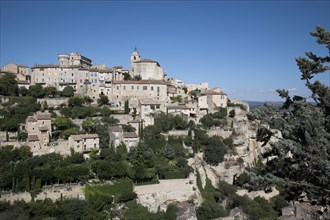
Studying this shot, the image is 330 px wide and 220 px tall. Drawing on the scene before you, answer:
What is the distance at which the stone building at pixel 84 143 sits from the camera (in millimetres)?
38656

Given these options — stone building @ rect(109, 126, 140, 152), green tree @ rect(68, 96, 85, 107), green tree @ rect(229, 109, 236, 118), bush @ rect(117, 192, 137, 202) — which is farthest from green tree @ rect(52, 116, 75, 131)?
green tree @ rect(229, 109, 236, 118)

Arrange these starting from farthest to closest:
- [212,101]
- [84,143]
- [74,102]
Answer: [212,101] → [74,102] → [84,143]

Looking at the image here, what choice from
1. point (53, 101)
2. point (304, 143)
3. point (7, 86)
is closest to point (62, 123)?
point (53, 101)

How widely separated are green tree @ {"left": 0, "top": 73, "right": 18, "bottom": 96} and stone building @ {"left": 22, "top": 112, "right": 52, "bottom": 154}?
11.3 metres

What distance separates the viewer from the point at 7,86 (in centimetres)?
5022

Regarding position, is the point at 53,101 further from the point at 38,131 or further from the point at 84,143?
the point at 84,143

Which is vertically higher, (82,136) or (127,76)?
(127,76)

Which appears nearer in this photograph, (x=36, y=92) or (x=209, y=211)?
(x=209, y=211)

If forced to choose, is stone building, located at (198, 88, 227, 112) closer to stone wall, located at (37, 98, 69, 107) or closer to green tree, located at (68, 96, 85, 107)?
green tree, located at (68, 96, 85, 107)

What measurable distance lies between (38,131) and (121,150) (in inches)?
420

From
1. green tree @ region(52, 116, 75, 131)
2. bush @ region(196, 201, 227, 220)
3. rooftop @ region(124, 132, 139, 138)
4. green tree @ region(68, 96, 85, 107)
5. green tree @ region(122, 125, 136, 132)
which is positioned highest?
green tree @ region(68, 96, 85, 107)

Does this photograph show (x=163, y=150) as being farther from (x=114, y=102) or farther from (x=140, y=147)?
(x=114, y=102)

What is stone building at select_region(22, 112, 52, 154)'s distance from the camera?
37.8 meters

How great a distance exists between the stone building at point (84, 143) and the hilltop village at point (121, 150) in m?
0.13
